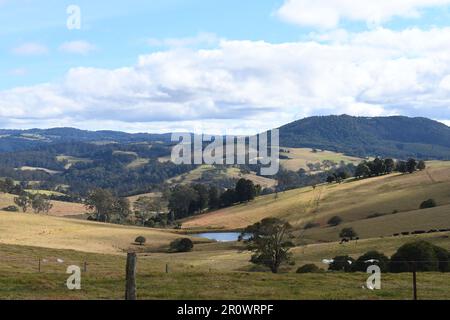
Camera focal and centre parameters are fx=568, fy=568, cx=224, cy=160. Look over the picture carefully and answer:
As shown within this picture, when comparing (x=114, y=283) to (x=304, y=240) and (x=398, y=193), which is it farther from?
(x=398, y=193)

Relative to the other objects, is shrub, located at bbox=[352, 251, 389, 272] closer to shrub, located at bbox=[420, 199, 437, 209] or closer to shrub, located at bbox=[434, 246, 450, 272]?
shrub, located at bbox=[434, 246, 450, 272]

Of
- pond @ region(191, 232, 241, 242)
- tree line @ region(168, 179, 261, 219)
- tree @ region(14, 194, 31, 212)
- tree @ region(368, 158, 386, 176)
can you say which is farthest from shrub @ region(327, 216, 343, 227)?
tree @ region(14, 194, 31, 212)

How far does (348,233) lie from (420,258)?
158 ft

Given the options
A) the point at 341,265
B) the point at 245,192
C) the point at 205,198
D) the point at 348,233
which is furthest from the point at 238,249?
the point at 205,198

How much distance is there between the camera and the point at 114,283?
26.4 metres

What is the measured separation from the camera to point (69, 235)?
106562mm

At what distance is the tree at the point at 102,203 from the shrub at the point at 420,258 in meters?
142

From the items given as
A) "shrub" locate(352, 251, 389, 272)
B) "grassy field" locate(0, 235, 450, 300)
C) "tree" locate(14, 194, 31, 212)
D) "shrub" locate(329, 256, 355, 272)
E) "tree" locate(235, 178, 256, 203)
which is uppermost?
"tree" locate(235, 178, 256, 203)

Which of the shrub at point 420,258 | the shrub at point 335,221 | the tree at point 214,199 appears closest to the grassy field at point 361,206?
the shrub at point 335,221

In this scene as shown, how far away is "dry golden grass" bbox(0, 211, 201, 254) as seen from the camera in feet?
301

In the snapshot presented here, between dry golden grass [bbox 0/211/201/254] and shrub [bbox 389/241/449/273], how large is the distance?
53.6 m

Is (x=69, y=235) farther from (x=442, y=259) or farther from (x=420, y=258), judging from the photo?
(x=442, y=259)
